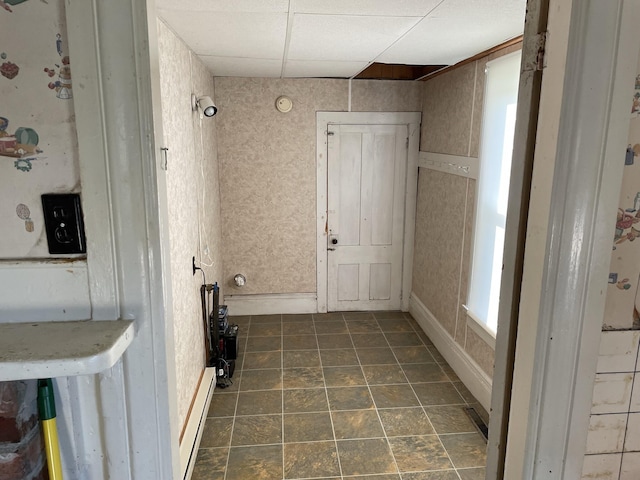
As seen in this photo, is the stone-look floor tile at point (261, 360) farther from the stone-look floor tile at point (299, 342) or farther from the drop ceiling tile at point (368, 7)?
the drop ceiling tile at point (368, 7)

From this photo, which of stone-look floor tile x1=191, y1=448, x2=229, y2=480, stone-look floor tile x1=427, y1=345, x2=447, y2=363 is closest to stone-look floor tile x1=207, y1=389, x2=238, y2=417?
stone-look floor tile x1=191, y1=448, x2=229, y2=480

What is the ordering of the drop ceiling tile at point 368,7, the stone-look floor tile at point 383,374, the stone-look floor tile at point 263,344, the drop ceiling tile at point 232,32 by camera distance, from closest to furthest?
the drop ceiling tile at point 368,7, the drop ceiling tile at point 232,32, the stone-look floor tile at point 383,374, the stone-look floor tile at point 263,344

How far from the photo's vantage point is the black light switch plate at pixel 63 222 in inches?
33.5

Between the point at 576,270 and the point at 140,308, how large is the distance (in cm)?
91

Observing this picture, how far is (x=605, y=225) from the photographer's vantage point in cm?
89

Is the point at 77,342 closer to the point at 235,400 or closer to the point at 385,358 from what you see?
the point at 235,400

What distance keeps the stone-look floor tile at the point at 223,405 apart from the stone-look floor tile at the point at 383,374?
100cm

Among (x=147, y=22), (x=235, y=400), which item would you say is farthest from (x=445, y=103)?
(x=147, y=22)

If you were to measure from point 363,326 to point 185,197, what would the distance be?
2.37 m

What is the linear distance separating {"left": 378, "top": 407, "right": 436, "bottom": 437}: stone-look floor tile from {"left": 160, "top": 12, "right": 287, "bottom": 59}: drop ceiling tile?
2.39 metres

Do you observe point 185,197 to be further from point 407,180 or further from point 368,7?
point 407,180

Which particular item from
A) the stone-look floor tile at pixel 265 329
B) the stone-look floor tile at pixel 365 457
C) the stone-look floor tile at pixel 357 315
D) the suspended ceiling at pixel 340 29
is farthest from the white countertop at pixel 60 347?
the stone-look floor tile at pixel 357 315

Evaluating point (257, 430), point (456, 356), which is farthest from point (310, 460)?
point (456, 356)

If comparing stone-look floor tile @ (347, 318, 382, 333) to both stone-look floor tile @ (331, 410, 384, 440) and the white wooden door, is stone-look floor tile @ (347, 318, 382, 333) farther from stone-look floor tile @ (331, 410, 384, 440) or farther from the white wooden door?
stone-look floor tile @ (331, 410, 384, 440)
